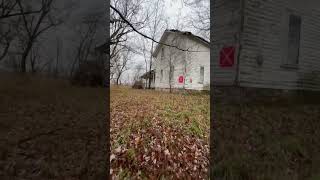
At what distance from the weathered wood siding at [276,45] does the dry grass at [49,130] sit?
5.13 metres

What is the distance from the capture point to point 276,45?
1079 centimetres

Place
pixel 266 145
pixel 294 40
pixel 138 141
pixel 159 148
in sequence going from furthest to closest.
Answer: pixel 294 40
pixel 266 145
pixel 138 141
pixel 159 148

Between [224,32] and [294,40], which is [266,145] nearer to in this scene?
[224,32]

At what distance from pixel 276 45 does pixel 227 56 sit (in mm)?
1888

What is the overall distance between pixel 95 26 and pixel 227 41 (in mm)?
5964

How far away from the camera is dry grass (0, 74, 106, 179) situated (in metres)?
3.85

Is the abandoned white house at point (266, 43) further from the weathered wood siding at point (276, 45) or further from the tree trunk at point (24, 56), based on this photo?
the tree trunk at point (24, 56)

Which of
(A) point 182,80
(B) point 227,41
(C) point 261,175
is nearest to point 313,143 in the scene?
(C) point 261,175

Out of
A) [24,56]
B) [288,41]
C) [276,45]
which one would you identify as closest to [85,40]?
[24,56]

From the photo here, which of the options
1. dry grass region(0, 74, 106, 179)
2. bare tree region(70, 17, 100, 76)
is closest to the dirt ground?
dry grass region(0, 74, 106, 179)

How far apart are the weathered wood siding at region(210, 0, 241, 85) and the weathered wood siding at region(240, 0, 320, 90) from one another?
12.2 inches

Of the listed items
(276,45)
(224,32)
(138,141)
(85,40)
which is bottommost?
(138,141)

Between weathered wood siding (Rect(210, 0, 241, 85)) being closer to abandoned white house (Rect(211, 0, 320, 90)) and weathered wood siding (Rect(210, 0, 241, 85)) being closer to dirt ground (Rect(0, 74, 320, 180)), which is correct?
abandoned white house (Rect(211, 0, 320, 90))

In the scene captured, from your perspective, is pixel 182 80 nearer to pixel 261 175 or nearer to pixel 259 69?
pixel 259 69
